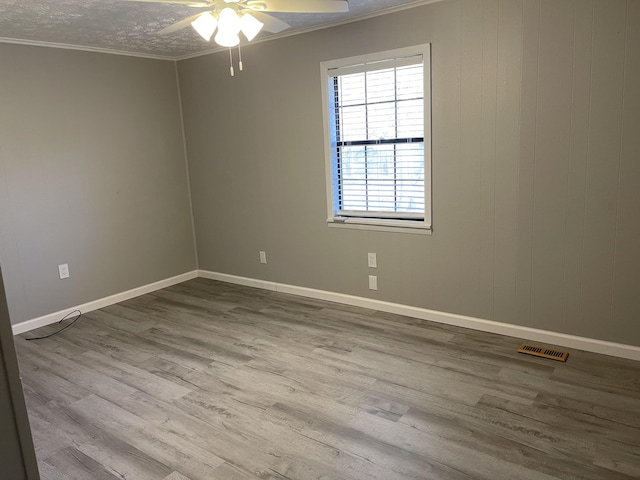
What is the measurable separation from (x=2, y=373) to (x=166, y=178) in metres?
4.11

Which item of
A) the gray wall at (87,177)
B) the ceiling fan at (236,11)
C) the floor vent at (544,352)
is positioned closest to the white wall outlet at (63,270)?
the gray wall at (87,177)

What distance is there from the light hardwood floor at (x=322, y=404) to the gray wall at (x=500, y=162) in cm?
38

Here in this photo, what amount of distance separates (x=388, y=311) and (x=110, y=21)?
2993mm

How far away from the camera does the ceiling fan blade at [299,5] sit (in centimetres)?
239

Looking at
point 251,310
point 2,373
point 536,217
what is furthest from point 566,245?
point 2,373

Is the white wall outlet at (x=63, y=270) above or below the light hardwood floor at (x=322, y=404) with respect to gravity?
above

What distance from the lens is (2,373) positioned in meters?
1.14

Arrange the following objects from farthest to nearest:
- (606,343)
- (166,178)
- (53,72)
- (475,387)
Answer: (166,178) < (53,72) < (606,343) < (475,387)

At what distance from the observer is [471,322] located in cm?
365

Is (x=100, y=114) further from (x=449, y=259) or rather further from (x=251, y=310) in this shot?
(x=449, y=259)

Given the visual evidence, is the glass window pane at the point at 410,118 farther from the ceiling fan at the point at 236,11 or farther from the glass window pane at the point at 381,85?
the ceiling fan at the point at 236,11

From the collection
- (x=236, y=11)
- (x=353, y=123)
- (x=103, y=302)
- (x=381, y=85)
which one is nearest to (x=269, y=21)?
(x=236, y=11)

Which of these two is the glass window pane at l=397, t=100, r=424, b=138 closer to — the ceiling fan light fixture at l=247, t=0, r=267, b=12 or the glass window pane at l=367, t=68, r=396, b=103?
the glass window pane at l=367, t=68, r=396, b=103

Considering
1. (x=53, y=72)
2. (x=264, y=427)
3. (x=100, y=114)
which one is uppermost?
(x=53, y=72)
